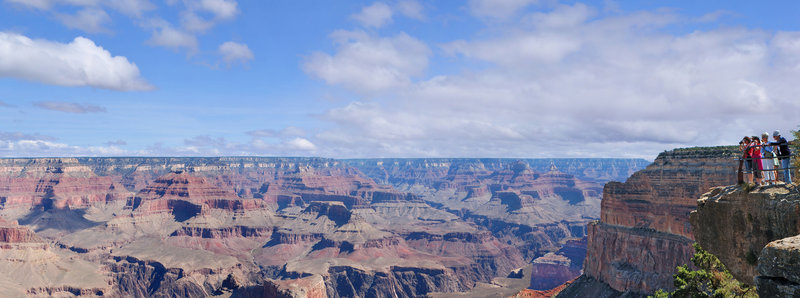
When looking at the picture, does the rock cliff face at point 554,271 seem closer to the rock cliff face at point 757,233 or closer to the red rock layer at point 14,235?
the rock cliff face at point 757,233

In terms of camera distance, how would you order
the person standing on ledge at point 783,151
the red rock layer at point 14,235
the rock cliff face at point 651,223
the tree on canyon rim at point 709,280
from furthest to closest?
the red rock layer at point 14,235 < the rock cliff face at point 651,223 < the tree on canyon rim at point 709,280 < the person standing on ledge at point 783,151

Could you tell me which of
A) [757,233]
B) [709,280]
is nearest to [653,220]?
[709,280]

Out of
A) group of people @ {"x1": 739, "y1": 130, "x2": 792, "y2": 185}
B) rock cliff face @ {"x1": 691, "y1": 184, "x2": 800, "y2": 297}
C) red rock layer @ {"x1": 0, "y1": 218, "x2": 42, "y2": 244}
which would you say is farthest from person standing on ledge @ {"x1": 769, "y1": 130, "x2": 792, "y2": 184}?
red rock layer @ {"x1": 0, "y1": 218, "x2": 42, "y2": 244}

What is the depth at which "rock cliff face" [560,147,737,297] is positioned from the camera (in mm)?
65375

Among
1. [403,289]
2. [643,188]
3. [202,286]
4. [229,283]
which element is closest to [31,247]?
[202,286]

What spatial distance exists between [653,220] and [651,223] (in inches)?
20.2

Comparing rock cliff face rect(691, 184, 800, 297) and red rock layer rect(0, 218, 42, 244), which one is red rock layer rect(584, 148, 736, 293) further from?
red rock layer rect(0, 218, 42, 244)

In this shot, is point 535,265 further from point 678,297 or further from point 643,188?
point 678,297

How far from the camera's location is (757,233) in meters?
20.3

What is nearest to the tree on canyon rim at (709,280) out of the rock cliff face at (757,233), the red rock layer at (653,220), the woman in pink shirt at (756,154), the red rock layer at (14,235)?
the rock cliff face at (757,233)

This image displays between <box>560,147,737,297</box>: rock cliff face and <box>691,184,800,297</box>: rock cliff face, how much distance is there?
45527 millimetres

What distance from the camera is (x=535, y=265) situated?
181 meters

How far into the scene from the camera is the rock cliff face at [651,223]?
65375 mm

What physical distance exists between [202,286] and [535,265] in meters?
111
